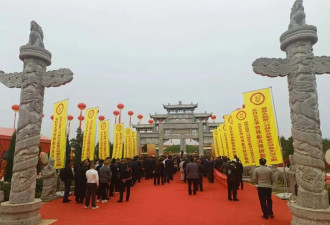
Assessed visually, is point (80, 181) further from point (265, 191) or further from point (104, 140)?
point (104, 140)

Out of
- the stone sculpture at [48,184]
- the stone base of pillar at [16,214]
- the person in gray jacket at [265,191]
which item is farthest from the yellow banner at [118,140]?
the person in gray jacket at [265,191]

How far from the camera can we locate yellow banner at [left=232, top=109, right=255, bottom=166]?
8.02m

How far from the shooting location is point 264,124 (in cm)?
657

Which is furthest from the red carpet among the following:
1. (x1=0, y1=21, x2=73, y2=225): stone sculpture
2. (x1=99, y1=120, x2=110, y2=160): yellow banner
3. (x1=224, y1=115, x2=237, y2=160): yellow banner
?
(x1=99, y1=120, x2=110, y2=160): yellow banner

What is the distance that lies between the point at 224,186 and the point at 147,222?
5.82 metres

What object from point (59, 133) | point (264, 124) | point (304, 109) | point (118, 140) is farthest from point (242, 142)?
point (118, 140)

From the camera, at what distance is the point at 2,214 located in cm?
455

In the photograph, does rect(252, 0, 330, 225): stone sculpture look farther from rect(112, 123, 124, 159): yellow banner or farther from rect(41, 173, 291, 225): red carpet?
rect(112, 123, 124, 159): yellow banner

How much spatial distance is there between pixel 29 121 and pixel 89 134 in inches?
227

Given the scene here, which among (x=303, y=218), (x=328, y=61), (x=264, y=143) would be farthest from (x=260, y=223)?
(x=328, y=61)

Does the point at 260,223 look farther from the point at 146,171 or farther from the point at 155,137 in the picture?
the point at 155,137

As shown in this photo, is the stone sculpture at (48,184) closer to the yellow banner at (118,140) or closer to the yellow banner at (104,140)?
the yellow banner at (104,140)

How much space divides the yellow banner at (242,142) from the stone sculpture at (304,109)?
365cm

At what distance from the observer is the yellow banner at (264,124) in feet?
20.9
